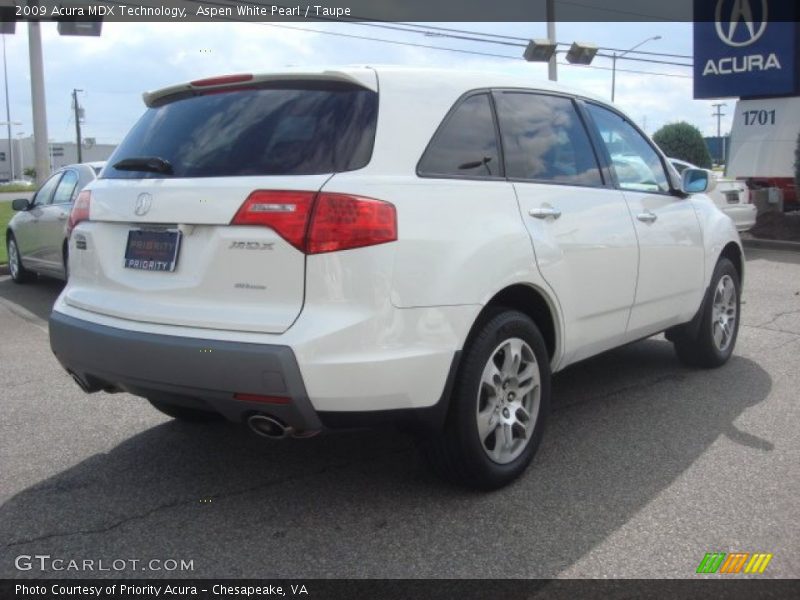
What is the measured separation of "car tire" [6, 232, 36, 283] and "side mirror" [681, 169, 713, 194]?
8.14 m

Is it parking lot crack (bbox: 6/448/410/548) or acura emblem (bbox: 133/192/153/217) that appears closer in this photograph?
parking lot crack (bbox: 6/448/410/548)

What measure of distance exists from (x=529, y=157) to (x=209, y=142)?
1.53m

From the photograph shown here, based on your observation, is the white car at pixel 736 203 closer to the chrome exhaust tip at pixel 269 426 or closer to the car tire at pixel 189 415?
the car tire at pixel 189 415

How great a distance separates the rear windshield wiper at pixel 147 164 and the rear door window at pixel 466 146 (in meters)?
1.07

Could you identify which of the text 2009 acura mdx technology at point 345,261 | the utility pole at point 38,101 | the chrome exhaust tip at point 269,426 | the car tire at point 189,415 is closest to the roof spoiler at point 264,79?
the text 2009 acura mdx technology at point 345,261

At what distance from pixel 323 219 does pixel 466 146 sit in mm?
926

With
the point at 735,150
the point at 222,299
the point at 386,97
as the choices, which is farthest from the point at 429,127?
the point at 735,150

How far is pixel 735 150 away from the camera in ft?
53.1

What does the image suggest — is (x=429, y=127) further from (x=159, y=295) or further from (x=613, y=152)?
(x=613, y=152)

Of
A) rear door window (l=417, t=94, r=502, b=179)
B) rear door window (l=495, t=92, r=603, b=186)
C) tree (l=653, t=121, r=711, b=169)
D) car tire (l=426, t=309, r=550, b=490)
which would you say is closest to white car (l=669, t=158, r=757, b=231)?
tree (l=653, t=121, r=711, b=169)

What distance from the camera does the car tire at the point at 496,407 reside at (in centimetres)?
339

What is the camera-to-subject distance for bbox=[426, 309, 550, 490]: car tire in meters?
3.39

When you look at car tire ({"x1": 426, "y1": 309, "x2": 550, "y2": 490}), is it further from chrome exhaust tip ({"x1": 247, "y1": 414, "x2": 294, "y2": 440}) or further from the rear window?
the rear window

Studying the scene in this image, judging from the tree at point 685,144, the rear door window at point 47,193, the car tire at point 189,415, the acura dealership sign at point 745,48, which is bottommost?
the car tire at point 189,415
